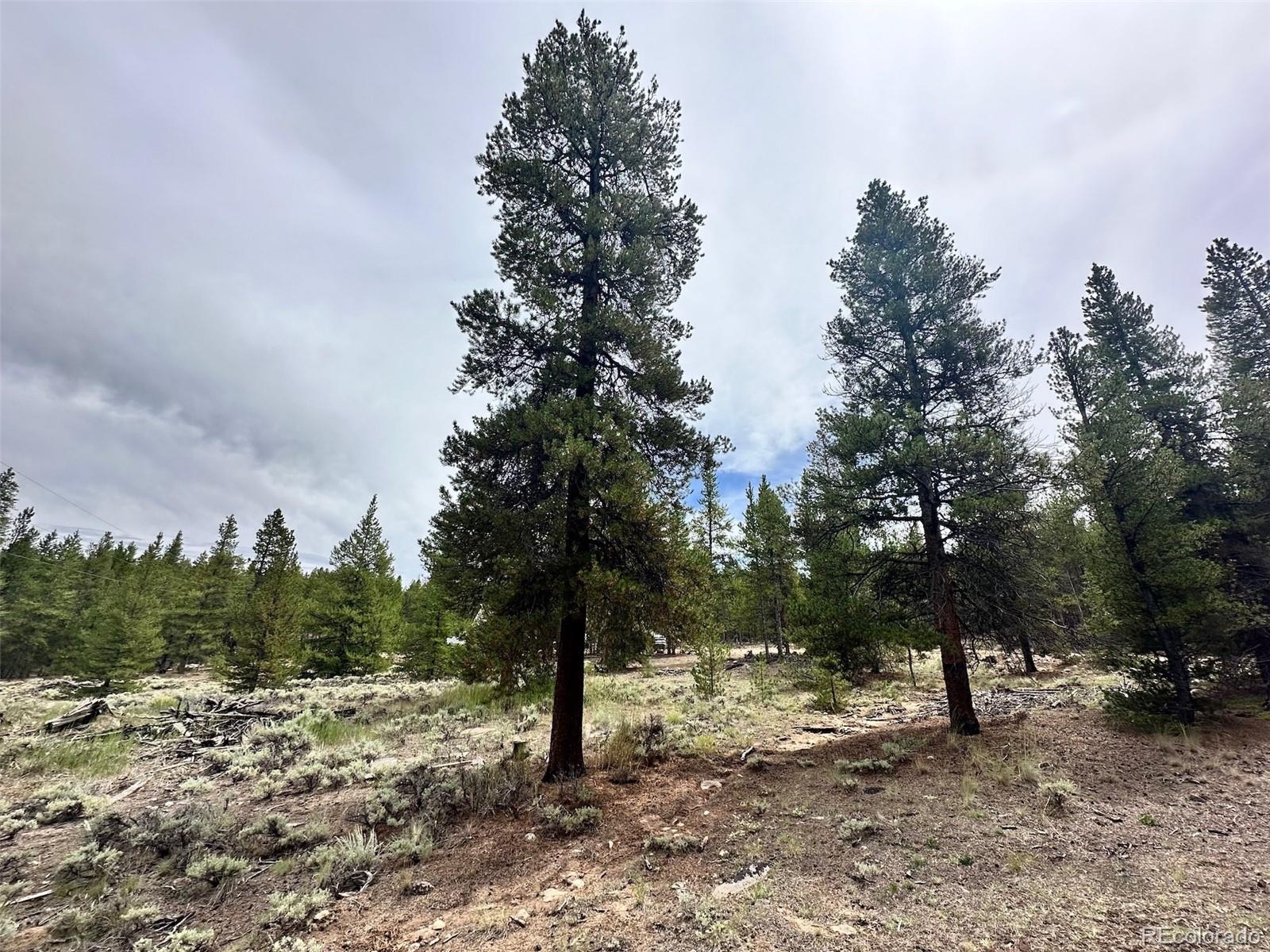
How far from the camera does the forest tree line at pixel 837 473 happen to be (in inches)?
351

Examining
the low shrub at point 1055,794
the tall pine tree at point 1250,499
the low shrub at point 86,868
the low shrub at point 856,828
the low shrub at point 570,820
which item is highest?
the tall pine tree at point 1250,499

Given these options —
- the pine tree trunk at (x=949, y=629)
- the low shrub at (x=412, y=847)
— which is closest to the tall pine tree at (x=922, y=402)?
the pine tree trunk at (x=949, y=629)

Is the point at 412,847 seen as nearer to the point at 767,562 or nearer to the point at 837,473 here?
the point at 837,473

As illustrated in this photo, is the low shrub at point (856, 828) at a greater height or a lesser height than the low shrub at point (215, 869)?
greater

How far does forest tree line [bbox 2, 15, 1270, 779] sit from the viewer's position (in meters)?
8.92

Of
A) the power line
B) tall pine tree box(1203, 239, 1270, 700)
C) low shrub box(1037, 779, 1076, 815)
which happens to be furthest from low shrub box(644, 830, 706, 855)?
the power line

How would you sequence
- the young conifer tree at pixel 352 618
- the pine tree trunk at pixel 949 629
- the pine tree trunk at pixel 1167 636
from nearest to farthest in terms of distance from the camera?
the pine tree trunk at pixel 1167 636
the pine tree trunk at pixel 949 629
the young conifer tree at pixel 352 618

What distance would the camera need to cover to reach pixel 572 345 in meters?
9.85

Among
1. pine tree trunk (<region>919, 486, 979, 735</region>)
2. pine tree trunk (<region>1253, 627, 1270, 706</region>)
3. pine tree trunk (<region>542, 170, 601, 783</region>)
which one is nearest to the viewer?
pine tree trunk (<region>542, 170, 601, 783</region>)

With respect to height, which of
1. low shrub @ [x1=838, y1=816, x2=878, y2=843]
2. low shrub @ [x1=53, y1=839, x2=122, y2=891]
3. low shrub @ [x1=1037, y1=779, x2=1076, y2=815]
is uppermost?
low shrub @ [x1=1037, y1=779, x2=1076, y2=815]

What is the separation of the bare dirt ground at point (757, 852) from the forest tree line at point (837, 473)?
6.97 feet

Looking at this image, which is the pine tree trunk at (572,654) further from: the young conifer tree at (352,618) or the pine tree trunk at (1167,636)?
the young conifer tree at (352,618)

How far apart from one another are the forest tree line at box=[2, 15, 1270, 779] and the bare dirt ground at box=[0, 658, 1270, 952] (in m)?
2.13

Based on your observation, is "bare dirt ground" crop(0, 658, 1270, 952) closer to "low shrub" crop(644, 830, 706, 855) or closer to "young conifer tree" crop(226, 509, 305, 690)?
"low shrub" crop(644, 830, 706, 855)
